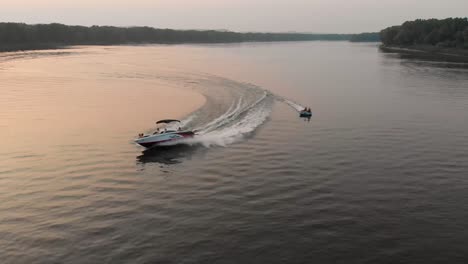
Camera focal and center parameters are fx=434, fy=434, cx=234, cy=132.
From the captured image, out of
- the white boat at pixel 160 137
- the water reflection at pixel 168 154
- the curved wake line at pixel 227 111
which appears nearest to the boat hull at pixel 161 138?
the white boat at pixel 160 137

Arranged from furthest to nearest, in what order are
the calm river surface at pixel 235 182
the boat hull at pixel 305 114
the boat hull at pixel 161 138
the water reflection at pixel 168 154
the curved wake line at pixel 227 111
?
the boat hull at pixel 305 114
the curved wake line at pixel 227 111
the boat hull at pixel 161 138
the water reflection at pixel 168 154
the calm river surface at pixel 235 182

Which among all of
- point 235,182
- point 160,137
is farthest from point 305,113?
point 235,182

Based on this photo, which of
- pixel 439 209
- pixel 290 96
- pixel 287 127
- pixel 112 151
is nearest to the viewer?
pixel 439 209

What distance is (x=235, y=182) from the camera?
4503cm

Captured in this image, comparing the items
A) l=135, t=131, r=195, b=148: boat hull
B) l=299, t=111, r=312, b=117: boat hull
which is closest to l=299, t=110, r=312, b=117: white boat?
l=299, t=111, r=312, b=117: boat hull

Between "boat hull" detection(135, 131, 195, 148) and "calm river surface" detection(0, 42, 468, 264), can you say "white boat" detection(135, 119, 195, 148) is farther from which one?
"calm river surface" detection(0, 42, 468, 264)

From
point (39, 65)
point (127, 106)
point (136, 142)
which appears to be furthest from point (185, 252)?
point (39, 65)

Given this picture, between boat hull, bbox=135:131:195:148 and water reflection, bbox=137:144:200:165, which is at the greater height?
boat hull, bbox=135:131:195:148

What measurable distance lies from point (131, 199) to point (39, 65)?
14111cm

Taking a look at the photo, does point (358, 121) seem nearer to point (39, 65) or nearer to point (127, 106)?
point (127, 106)

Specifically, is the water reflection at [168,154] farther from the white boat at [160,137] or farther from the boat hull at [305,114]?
the boat hull at [305,114]

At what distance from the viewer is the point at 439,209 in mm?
38625

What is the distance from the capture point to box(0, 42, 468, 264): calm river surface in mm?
31672

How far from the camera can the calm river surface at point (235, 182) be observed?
104 feet
